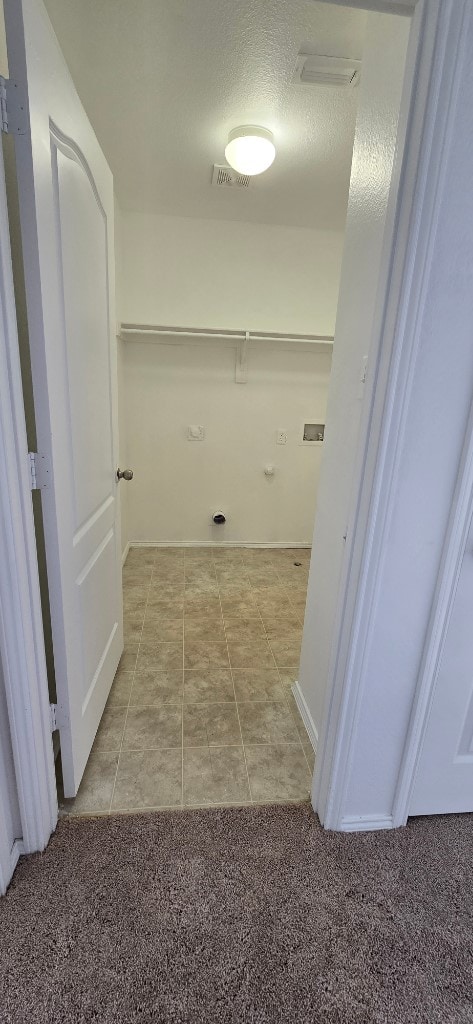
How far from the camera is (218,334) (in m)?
3.14

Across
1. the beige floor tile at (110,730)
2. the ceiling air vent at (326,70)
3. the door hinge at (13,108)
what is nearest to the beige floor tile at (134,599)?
the beige floor tile at (110,730)

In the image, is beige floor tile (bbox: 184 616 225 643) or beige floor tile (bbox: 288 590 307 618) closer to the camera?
beige floor tile (bbox: 184 616 225 643)

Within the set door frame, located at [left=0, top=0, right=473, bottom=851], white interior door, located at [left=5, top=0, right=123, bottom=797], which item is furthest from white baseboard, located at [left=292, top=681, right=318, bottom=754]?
white interior door, located at [left=5, top=0, right=123, bottom=797]

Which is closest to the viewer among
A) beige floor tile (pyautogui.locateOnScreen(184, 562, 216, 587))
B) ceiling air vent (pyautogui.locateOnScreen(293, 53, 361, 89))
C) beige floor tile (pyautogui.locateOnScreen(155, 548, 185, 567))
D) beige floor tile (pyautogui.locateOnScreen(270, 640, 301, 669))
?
ceiling air vent (pyautogui.locateOnScreen(293, 53, 361, 89))

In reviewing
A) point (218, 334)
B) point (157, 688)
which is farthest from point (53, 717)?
point (218, 334)

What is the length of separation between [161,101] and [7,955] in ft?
9.64

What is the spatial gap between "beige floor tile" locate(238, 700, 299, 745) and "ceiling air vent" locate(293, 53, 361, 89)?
2547 mm

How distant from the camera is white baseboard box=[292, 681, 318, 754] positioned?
1.61 meters

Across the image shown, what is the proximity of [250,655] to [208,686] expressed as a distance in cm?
33

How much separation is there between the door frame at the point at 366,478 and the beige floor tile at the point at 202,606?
4.48 ft

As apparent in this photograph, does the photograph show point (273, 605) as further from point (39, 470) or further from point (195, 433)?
point (39, 470)

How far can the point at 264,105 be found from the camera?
1806mm

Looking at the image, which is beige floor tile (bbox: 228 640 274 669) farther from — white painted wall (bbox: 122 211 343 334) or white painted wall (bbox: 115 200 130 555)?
white painted wall (bbox: 122 211 343 334)

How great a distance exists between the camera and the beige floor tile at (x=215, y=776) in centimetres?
139
